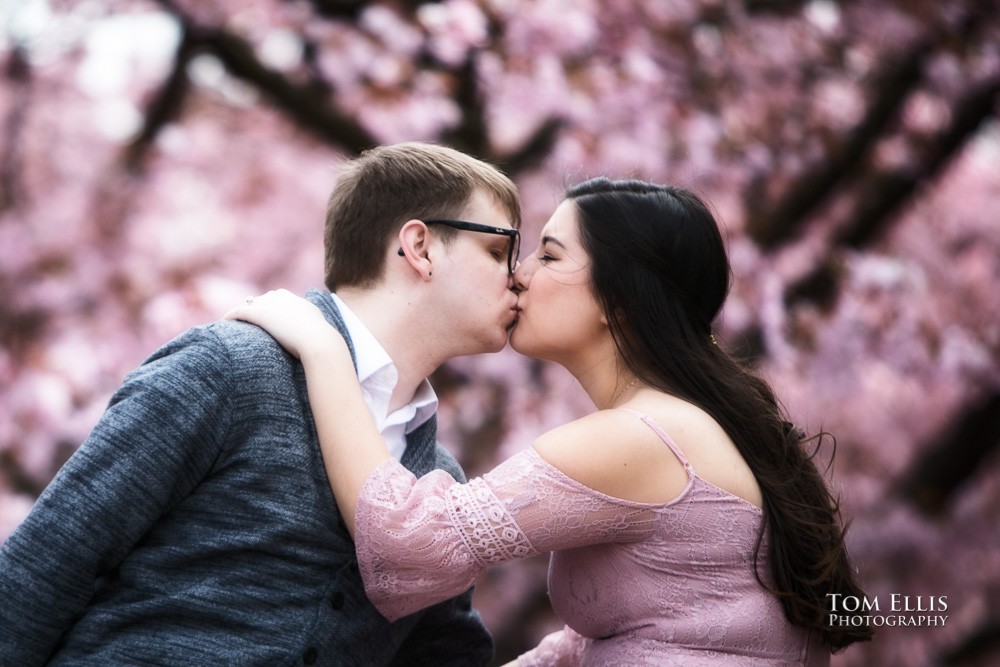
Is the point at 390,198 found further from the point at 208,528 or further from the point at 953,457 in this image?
the point at 953,457

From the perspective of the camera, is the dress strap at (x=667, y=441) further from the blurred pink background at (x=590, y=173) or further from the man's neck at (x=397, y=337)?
the blurred pink background at (x=590, y=173)

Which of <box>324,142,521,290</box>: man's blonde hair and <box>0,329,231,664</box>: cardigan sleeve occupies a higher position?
<box>324,142,521,290</box>: man's blonde hair

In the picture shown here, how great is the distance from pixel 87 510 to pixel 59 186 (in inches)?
230

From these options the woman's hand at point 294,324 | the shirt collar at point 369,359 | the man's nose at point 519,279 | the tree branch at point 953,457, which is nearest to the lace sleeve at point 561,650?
the shirt collar at point 369,359

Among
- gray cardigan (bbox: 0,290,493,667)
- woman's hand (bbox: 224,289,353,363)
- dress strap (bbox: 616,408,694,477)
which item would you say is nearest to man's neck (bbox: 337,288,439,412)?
woman's hand (bbox: 224,289,353,363)

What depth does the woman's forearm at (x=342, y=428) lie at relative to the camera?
1.79 meters

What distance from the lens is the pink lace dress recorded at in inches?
68.2

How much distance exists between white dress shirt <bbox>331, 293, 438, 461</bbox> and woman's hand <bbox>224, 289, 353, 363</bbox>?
0.08 m

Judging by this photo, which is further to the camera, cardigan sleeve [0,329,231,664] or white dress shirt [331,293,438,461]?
white dress shirt [331,293,438,461]

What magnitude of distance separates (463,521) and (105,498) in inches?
27.2

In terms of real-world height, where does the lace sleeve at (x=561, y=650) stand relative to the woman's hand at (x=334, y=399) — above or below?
below

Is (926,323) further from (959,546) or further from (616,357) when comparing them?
(616,357)

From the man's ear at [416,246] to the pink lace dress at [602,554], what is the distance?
0.55m

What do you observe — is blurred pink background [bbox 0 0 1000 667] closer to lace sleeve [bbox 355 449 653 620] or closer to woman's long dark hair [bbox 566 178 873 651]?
woman's long dark hair [bbox 566 178 873 651]
